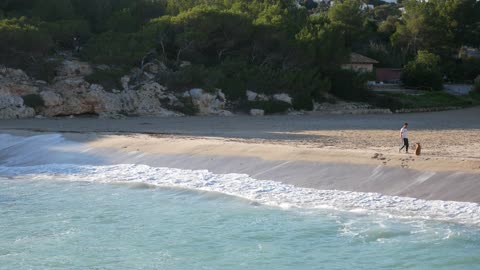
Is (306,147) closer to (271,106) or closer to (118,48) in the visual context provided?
(271,106)

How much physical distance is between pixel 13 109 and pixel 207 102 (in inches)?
390

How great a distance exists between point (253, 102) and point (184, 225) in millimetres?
22723

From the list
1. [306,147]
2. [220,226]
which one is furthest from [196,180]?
[220,226]

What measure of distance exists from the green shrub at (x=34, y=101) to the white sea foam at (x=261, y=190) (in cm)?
1088

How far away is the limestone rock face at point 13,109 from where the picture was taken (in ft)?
93.8

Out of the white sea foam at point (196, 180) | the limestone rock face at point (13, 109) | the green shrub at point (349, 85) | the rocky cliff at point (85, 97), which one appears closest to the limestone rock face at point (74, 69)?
the rocky cliff at point (85, 97)

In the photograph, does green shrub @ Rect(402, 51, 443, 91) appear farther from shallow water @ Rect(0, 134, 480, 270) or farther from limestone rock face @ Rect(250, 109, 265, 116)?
shallow water @ Rect(0, 134, 480, 270)

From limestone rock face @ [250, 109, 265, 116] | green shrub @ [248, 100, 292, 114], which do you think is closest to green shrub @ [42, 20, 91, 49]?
green shrub @ [248, 100, 292, 114]

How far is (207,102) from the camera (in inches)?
1296

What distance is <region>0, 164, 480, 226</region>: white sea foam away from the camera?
11797mm

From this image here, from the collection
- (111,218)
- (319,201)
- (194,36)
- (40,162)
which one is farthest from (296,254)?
(194,36)

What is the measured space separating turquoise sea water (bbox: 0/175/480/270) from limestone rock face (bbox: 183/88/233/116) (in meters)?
18.6

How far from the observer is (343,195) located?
13266 mm

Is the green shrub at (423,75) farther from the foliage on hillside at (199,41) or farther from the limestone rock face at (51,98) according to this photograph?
the limestone rock face at (51,98)
